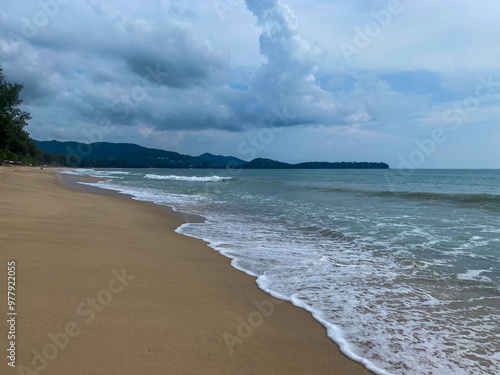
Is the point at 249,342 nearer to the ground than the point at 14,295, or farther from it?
nearer to the ground

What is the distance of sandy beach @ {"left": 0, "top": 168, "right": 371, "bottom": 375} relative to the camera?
271 centimetres

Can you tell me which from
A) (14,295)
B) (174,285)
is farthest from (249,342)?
(14,295)

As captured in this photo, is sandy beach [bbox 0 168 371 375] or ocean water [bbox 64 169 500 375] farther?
ocean water [bbox 64 169 500 375]

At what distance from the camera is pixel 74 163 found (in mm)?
151500

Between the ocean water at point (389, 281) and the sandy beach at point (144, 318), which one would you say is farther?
the ocean water at point (389, 281)

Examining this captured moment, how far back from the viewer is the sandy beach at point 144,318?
2711mm

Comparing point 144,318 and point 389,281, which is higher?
point 144,318

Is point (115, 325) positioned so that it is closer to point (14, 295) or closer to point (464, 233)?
point (14, 295)

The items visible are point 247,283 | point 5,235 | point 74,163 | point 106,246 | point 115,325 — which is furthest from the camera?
point 74,163

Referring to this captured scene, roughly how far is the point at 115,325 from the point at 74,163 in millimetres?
170550

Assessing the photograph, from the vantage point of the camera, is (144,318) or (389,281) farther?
(389,281)

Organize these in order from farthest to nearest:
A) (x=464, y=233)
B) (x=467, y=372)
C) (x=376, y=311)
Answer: (x=464, y=233), (x=376, y=311), (x=467, y=372)

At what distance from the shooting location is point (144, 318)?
134 inches

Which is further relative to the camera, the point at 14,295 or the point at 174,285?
the point at 174,285
